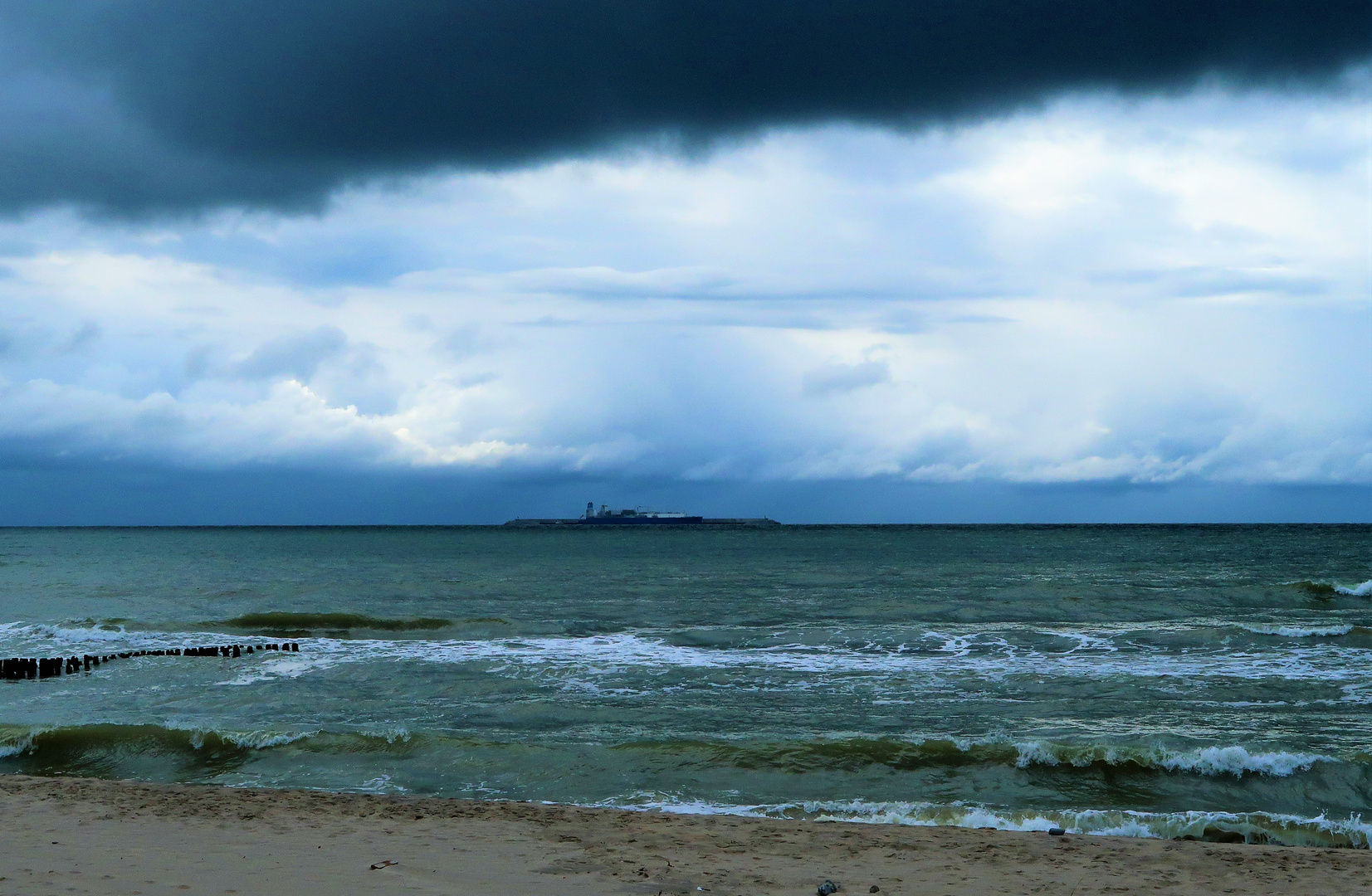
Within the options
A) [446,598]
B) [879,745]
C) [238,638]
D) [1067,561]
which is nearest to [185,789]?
[879,745]

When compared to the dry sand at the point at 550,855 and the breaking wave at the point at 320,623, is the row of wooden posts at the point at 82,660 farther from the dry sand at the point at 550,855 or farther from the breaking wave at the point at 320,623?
the dry sand at the point at 550,855

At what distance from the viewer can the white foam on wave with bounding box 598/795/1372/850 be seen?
42.0 feet

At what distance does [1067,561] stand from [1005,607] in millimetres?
45596

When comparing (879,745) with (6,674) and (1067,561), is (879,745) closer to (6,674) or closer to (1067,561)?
(6,674)

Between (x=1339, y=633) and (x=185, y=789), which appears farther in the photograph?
(x=1339, y=633)

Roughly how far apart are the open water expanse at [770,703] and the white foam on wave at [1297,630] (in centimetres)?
23

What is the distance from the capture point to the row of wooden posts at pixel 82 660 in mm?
27094

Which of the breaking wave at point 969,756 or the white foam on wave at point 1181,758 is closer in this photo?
the white foam on wave at point 1181,758

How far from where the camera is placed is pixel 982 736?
18.1m

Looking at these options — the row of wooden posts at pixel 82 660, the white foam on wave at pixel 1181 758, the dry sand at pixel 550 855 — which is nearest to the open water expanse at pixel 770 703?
the white foam on wave at pixel 1181 758

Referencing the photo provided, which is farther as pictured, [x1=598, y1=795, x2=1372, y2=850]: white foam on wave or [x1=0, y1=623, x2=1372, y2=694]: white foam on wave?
[x1=0, y1=623, x2=1372, y2=694]: white foam on wave

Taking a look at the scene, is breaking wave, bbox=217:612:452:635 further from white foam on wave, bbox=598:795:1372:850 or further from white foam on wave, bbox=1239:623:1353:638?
white foam on wave, bbox=1239:623:1353:638

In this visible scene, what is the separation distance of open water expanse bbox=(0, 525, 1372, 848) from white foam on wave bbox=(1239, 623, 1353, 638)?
0.75 ft

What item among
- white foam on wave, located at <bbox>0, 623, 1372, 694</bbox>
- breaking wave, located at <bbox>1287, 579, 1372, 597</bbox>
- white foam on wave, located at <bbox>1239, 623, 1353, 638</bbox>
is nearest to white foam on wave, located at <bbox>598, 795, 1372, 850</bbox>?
white foam on wave, located at <bbox>0, 623, 1372, 694</bbox>
